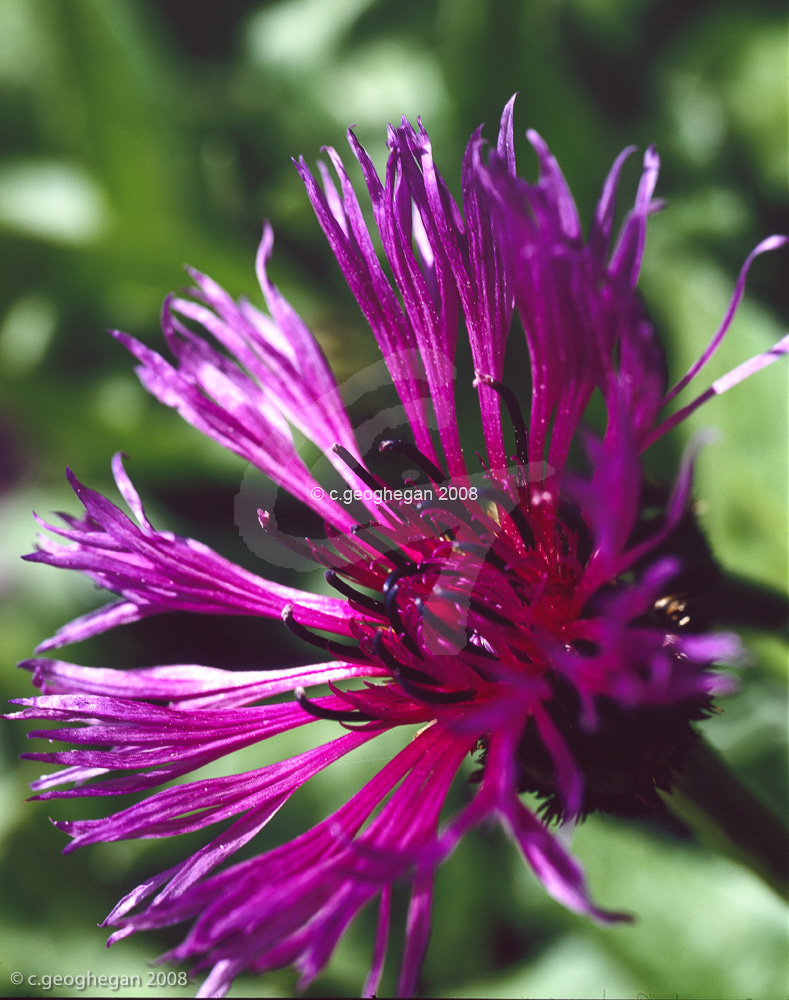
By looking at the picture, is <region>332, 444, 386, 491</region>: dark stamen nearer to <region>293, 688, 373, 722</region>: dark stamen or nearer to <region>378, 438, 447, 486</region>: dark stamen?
<region>378, 438, 447, 486</region>: dark stamen

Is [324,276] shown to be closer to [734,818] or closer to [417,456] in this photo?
[417,456]

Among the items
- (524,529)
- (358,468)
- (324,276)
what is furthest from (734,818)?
(324,276)

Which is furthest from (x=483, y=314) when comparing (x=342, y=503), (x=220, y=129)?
(x=220, y=129)

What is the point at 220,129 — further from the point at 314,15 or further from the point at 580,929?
the point at 580,929

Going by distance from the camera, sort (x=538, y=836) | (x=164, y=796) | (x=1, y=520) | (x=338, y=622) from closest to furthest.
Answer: (x=538, y=836) → (x=164, y=796) → (x=338, y=622) → (x=1, y=520)

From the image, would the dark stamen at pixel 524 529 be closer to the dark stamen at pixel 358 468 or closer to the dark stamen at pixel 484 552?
the dark stamen at pixel 484 552

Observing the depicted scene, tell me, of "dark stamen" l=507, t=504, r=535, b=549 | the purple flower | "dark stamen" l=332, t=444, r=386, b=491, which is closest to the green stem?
the purple flower
